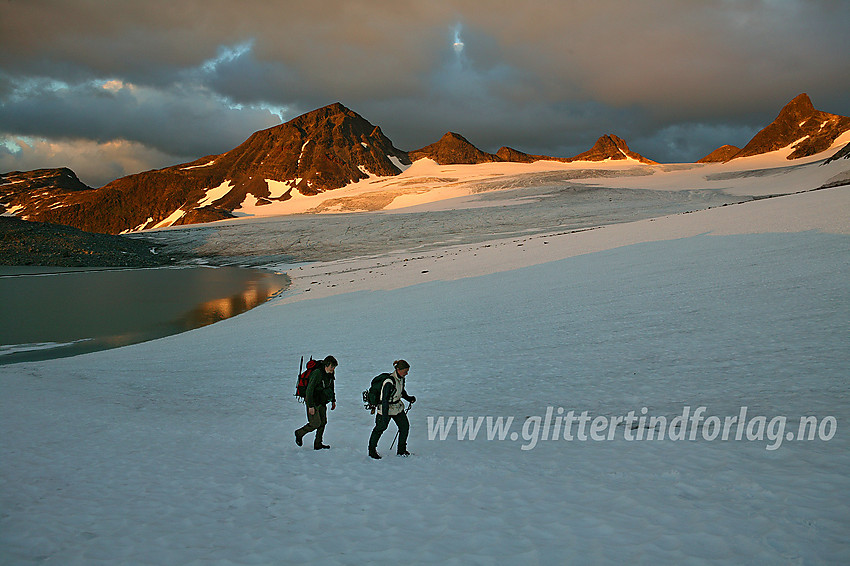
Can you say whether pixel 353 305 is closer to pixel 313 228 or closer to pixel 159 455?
pixel 159 455

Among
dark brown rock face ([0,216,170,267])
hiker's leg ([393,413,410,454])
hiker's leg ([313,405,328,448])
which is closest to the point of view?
hiker's leg ([393,413,410,454])

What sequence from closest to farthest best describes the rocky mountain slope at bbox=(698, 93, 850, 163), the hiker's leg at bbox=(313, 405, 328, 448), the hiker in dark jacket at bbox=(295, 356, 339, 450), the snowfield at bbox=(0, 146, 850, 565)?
the snowfield at bbox=(0, 146, 850, 565) < the hiker in dark jacket at bbox=(295, 356, 339, 450) < the hiker's leg at bbox=(313, 405, 328, 448) < the rocky mountain slope at bbox=(698, 93, 850, 163)

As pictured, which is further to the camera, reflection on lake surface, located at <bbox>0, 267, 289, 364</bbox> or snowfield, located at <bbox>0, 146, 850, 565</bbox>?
reflection on lake surface, located at <bbox>0, 267, 289, 364</bbox>

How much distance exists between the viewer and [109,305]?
29.5 meters

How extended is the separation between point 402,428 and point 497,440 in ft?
4.82

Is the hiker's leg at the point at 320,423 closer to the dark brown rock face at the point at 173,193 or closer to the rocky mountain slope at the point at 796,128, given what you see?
the rocky mountain slope at the point at 796,128

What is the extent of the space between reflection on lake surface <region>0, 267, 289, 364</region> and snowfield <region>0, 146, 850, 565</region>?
5.45 metres

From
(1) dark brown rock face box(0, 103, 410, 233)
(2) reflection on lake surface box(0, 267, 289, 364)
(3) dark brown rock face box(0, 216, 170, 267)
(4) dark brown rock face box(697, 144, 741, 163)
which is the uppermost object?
(4) dark brown rock face box(697, 144, 741, 163)

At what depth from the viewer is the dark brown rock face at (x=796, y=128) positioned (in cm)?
14215

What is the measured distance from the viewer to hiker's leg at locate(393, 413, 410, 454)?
6613 mm

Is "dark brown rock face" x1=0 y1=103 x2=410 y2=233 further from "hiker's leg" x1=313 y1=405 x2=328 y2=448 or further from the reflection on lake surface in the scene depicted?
"hiker's leg" x1=313 y1=405 x2=328 y2=448

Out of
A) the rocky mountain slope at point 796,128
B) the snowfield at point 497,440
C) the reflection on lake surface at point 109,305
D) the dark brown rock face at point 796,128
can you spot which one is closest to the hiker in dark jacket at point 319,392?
the snowfield at point 497,440

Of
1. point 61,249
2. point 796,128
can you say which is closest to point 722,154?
point 796,128

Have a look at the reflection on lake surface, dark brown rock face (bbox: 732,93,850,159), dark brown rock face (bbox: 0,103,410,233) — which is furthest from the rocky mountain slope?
the reflection on lake surface
